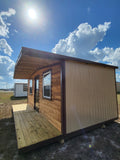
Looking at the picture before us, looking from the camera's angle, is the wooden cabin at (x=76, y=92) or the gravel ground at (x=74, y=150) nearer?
the gravel ground at (x=74, y=150)

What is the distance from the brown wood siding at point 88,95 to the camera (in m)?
2.40

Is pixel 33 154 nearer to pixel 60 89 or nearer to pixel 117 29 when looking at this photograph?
pixel 60 89

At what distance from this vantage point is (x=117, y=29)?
6328 mm

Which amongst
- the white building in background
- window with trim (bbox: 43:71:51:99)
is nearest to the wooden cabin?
window with trim (bbox: 43:71:51:99)

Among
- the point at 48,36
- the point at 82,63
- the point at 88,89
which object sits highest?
the point at 48,36

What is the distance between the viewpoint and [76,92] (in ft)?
8.29

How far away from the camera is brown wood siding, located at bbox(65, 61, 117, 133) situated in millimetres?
2396

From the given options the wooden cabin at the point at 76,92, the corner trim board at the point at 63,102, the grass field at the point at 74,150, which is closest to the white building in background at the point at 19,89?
the wooden cabin at the point at 76,92

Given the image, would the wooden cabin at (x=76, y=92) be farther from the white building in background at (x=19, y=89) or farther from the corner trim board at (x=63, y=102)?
the white building in background at (x=19, y=89)

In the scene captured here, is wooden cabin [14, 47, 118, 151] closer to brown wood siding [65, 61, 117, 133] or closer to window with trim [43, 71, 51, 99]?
brown wood siding [65, 61, 117, 133]

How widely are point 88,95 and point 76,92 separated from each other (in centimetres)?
57

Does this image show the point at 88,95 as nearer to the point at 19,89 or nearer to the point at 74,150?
the point at 74,150

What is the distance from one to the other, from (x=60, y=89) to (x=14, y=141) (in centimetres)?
198

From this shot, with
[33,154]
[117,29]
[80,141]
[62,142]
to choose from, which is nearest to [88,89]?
[80,141]
